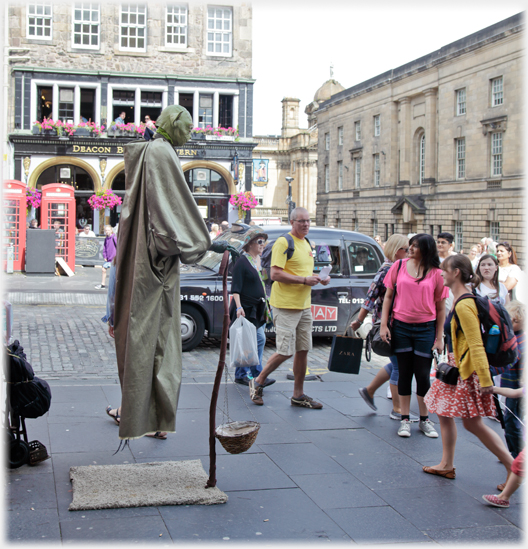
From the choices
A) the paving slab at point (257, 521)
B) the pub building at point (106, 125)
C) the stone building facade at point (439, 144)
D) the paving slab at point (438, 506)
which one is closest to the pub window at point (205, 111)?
the pub building at point (106, 125)

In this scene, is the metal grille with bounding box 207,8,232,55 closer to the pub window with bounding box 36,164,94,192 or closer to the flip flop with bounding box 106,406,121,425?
the pub window with bounding box 36,164,94,192

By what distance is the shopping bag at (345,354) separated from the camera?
22.0 ft

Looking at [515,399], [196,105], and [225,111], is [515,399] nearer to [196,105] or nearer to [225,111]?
[196,105]

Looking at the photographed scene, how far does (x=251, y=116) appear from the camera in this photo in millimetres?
38156

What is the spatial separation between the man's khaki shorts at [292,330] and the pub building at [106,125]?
101 ft

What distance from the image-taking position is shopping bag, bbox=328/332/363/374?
670 centimetres

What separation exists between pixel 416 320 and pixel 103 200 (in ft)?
97.7

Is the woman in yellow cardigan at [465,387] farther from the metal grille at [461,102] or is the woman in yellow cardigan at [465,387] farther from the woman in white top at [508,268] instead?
Result: the metal grille at [461,102]

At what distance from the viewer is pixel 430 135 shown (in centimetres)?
4838

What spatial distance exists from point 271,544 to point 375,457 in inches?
70.6

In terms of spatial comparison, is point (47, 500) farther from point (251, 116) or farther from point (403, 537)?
point (251, 116)

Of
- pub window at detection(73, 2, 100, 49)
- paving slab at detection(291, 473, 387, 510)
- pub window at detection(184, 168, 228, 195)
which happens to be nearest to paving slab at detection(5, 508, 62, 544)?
paving slab at detection(291, 473, 387, 510)

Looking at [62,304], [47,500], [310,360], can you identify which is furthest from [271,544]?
[62,304]

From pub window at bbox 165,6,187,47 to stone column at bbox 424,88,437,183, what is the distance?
19.6m
